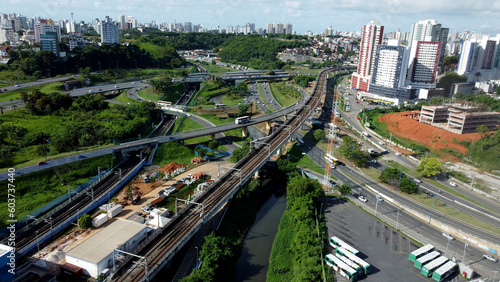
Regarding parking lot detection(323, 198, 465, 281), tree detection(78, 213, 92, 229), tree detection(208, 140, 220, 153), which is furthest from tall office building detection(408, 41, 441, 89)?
tree detection(78, 213, 92, 229)

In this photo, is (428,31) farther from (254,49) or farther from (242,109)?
(242,109)

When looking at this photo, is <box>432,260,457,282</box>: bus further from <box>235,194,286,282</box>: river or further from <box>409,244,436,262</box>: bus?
<box>235,194,286,282</box>: river

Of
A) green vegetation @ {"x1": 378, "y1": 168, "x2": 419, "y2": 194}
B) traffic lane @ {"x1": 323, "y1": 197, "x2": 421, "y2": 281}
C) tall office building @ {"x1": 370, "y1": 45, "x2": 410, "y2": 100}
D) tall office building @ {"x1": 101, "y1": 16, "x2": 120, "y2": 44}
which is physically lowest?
traffic lane @ {"x1": 323, "y1": 197, "x2": 421, "y2": 281}

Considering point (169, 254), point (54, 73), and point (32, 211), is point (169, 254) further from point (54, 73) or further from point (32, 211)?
point (54, 73)

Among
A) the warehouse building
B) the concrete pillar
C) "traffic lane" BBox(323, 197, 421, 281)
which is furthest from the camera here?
the concrete pillar

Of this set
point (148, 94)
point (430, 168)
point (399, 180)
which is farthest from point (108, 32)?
point (430, 168)

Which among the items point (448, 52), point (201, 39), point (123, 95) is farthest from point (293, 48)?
point (123, 95)
